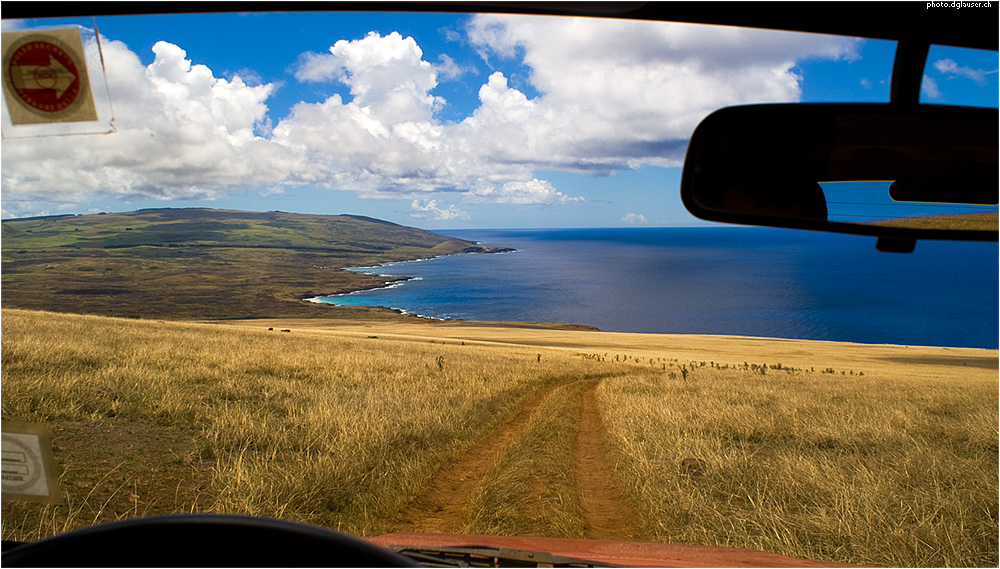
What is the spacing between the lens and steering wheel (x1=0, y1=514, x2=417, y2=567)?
1.33 m

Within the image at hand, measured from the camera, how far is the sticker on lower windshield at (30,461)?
2.33 m

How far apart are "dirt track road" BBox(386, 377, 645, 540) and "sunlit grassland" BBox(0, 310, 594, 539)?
0.28 meters

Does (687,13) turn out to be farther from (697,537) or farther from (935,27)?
(697,537)

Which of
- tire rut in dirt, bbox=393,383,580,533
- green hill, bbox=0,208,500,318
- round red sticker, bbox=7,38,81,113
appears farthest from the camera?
green hill, bbox=0,208,500,318

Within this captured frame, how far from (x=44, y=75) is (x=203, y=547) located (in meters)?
1.80

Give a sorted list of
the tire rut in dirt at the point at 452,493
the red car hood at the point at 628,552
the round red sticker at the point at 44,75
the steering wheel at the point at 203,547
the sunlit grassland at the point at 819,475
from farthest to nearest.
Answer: the tire rut in dirt at the point at 452,493
the sunlit grassland at the point at 819,475
the red car hood at the point at 628,552
the round red sticker at the point at 44,75
the steering wheel at the point at 203,547

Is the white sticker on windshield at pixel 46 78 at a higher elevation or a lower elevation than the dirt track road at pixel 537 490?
higher

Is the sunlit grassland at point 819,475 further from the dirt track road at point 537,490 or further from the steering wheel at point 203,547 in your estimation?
the steering wheel at point 203,547

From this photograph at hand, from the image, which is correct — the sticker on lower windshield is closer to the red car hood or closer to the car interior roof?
the red car hood

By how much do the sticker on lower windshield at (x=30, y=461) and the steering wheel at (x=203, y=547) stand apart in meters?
1.15

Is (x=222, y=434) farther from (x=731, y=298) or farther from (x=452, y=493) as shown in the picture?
(x=731, y=298)

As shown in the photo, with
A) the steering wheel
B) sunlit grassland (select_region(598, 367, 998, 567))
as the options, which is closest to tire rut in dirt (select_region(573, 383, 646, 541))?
sunlit grassland (select_region(598, 367, 998, 567))

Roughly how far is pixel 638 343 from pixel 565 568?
3923cm

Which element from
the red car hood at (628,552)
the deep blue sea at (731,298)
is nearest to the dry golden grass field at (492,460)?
the red car hood at (628,552)
